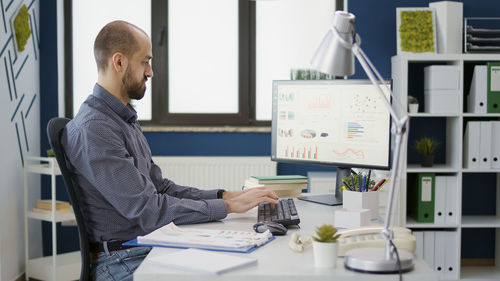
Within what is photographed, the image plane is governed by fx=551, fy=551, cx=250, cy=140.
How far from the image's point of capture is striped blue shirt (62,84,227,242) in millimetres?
1605

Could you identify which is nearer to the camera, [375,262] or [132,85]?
[375,262]

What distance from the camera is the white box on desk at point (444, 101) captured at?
3479 millimetres

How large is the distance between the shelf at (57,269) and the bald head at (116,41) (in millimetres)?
2020

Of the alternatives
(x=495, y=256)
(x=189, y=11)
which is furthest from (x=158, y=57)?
(x=495, y=256)

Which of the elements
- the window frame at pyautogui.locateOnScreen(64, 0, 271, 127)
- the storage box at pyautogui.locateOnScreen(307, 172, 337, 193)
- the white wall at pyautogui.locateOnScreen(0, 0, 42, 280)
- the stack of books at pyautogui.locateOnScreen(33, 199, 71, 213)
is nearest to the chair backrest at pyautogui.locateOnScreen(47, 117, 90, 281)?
the white wall at pyautogui.locateOnScreen(0, 0, 42, 280)

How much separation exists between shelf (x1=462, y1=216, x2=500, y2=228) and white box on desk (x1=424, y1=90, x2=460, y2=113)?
28.7 inches

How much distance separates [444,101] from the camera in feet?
11.4

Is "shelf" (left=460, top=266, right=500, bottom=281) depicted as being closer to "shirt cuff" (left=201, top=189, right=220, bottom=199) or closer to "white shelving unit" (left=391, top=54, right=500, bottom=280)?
"white shelving unit" (left=391, top=54, right=500, bottom=280)

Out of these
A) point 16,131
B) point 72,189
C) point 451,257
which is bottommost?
point 451,257

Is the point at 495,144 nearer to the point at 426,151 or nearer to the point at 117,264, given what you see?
the point at 426,151

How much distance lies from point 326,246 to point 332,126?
105 centimetres

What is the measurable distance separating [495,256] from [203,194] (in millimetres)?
2727

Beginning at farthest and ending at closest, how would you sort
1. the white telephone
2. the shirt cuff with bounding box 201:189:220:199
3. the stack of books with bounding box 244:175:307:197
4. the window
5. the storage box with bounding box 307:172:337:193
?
the window, the storage box with bounding box 307:172:337:193, the stack of books with bounding box 244:175:307:197, the shirt cuff with bounding box 201:189:220:199, the white telephone

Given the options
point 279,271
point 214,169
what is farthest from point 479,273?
point 279,271
